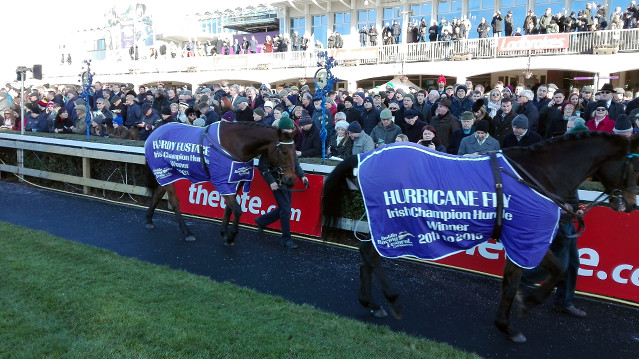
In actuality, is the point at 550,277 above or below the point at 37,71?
below

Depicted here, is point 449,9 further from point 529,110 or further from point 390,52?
point 529,110

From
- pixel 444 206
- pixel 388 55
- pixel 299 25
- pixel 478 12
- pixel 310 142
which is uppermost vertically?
pixel 299 25

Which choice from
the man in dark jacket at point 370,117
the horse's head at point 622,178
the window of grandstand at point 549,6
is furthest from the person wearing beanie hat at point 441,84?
the window of grandstand at point 549,6

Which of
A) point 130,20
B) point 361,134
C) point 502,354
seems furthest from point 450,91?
point 130,20

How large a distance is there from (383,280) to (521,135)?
292cm

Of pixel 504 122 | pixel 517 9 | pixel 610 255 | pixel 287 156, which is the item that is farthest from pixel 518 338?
pixel 517 9

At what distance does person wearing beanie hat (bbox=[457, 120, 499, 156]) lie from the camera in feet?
21.8

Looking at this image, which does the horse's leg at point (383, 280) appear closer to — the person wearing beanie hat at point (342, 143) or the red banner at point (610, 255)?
the red banner at point (610, 255)

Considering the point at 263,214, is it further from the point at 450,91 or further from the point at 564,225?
the point at 450,91

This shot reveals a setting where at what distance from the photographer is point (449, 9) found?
28.8 metres

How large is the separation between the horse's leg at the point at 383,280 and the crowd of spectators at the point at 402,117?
2.52 m

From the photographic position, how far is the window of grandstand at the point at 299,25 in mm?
36375

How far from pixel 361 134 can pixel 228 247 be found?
2.60m

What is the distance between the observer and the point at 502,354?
430 centimetres
